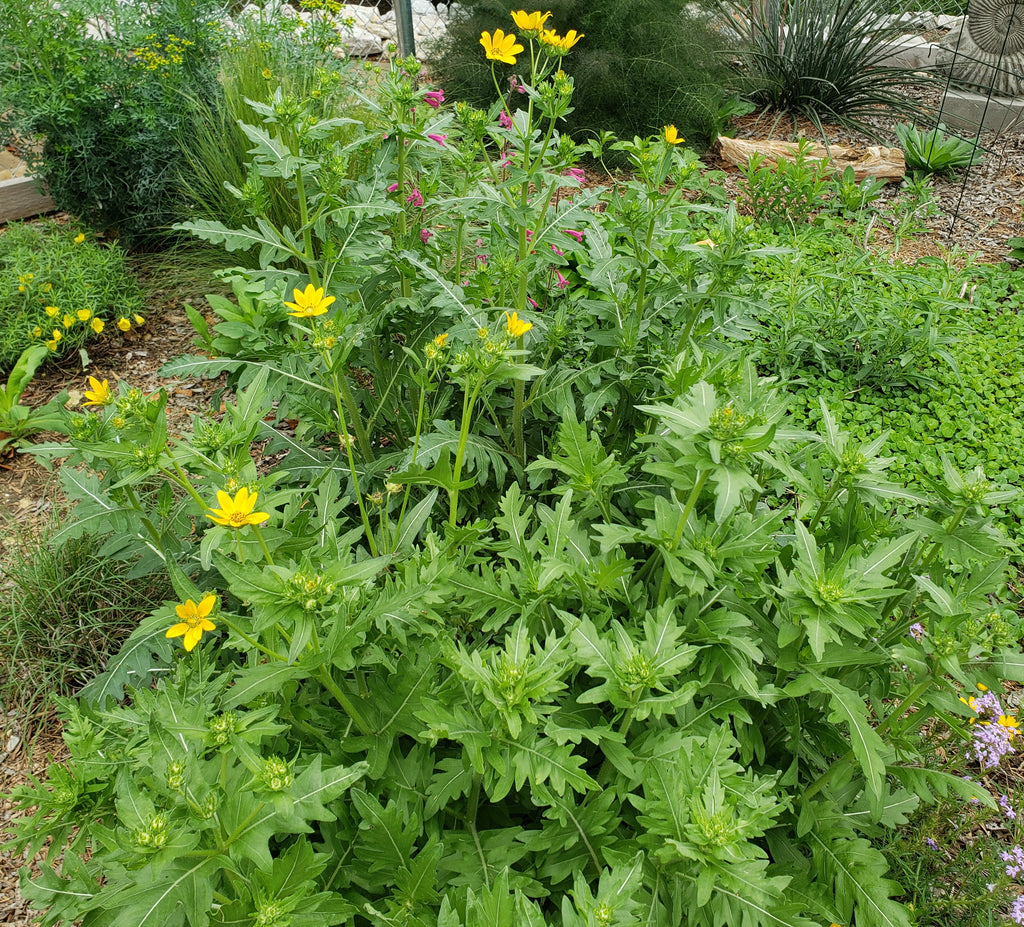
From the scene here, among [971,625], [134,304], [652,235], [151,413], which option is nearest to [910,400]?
[652,235]

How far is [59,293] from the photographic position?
355cm

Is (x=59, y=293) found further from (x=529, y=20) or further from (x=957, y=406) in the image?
(x=957, y=406)

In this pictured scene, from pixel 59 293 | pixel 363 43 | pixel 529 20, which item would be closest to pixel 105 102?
pixel 59 293

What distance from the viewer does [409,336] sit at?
100 inches

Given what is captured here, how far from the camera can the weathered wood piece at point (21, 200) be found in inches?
176

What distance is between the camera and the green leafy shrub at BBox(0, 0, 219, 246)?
12.1ft

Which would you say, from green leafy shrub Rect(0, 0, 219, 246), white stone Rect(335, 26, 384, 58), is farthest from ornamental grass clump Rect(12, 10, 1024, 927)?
white stone Rect(335, 26, 384, 58)

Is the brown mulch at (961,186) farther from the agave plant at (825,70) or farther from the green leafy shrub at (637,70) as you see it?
the green leafy shrub at (637,70)

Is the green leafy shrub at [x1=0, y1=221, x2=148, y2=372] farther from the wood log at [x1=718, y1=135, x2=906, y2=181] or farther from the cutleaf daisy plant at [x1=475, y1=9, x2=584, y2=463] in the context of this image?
the wood log at [x1=718, y1=135, x2=906, y2=181]

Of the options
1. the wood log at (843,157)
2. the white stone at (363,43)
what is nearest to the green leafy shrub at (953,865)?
the wood log at (843,157)

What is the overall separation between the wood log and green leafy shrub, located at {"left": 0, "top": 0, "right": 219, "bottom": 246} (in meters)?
3.41

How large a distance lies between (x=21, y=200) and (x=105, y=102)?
111cm

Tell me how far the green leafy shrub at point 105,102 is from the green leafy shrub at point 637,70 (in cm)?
231

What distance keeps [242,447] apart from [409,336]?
0.99m
